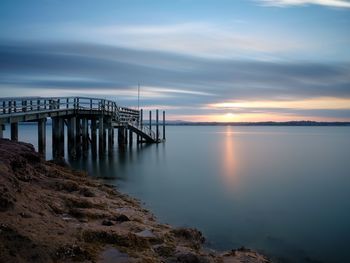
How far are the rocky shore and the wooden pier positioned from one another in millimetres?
7497

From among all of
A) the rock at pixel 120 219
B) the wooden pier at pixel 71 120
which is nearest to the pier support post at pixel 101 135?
the wooden pier at pixel 71 120

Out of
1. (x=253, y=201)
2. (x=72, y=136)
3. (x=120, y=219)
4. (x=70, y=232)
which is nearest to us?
(x=70, y=232)

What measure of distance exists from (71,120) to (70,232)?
2200 cm

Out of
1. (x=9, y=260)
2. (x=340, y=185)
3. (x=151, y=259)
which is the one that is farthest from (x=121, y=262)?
(x=340, y=185)

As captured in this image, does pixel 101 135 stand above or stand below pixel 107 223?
above

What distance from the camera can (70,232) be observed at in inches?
312

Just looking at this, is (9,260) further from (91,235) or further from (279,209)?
(279,209)

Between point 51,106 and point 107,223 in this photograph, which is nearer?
point 107,223

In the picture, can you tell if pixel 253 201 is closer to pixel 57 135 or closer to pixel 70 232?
pixel 70 232

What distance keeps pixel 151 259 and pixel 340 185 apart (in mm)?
17335

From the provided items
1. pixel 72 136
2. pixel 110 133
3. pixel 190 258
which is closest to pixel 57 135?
pixel 72 136

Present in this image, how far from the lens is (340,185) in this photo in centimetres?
2167

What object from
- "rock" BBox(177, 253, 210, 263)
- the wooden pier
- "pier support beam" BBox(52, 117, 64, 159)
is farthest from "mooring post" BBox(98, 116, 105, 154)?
"rock" BBox(177, 253, 210, 263)

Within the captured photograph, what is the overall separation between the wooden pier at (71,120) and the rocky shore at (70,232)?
750cm
